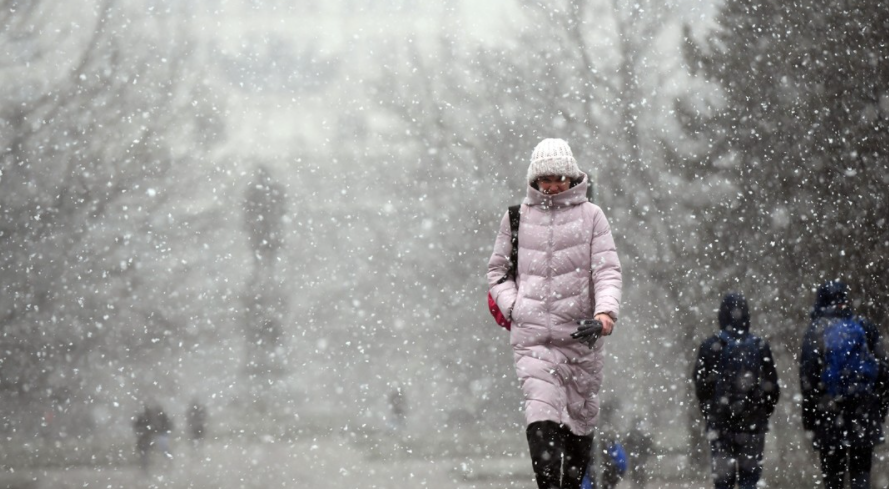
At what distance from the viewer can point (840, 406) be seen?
18.0 feet

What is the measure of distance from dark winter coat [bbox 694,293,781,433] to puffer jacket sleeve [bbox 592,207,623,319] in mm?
1895

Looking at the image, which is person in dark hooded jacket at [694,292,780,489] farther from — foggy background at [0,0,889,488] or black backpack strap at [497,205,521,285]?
foggy background at [0,0,889,488]

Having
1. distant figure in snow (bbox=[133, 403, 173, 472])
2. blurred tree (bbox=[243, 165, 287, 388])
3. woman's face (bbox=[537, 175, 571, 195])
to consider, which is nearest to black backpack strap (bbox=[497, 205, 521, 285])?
woman's face (bbox=[537, 175, 571, 195])

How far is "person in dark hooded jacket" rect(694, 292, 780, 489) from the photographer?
544 centimetres

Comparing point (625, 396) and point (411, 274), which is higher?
point (411, 274)

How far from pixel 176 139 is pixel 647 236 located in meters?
5.25

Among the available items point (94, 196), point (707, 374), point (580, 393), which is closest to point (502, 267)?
point (580, 393)

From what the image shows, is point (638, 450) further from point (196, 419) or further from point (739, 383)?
point (196, 419)

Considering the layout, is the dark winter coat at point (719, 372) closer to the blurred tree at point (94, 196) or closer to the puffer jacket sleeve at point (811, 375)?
the puffer jacket sleeve at point (811, 375)

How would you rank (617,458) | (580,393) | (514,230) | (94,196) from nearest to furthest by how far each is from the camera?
(580,393) < (514,230) < (617,458) < (94,196)

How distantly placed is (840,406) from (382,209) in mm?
6600

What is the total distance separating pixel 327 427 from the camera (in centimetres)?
976

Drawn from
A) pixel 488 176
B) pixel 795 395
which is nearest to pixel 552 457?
pixel 795 395

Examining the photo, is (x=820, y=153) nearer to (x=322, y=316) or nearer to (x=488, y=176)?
(x=488, y=176)
